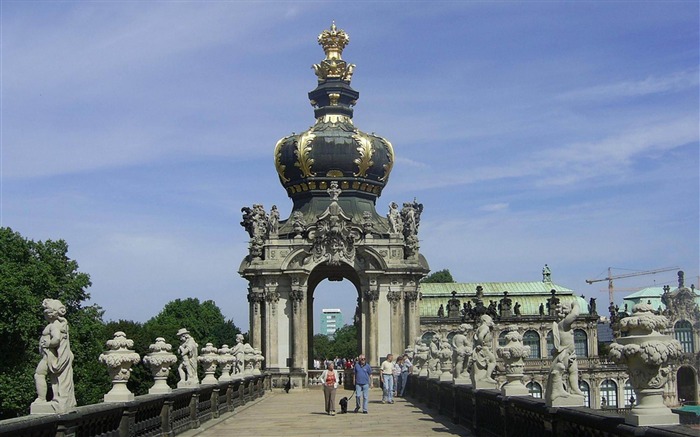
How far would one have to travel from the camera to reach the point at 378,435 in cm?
2366

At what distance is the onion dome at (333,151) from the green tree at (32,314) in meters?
14.3

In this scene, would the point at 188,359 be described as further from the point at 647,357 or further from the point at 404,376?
the point at 647,357

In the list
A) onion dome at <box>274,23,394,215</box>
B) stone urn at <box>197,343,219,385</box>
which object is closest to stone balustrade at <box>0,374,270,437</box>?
stone urn at <box>197,343,219,385</box>

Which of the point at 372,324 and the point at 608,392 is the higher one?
the point at 372,324

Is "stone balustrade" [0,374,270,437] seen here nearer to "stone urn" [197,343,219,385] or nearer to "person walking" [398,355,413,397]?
"stone urn" [197,343,219,385]

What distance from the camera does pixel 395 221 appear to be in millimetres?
50906

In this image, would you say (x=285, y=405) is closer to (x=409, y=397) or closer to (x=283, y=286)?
(x=409, y=397)

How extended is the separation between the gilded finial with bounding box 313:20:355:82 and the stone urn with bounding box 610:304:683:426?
46.3 meters

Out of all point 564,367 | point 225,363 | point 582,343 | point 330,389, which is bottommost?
point 330,389

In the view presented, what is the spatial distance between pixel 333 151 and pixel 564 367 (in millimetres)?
38918

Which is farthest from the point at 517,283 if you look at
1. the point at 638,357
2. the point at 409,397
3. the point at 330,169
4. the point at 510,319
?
the point at 638,357

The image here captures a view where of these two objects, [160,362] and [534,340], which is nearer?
[160,362]

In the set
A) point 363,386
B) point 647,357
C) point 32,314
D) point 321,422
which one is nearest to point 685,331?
point 32,314

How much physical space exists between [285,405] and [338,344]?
155 metres
